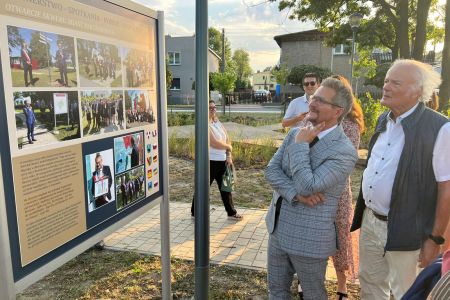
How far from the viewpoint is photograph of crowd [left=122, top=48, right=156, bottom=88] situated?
8.02ft

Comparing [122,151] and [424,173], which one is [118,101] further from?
[424,173]

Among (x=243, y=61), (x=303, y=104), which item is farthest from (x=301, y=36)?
(x=243, y=61)

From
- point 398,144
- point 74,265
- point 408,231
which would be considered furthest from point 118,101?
point 74,265

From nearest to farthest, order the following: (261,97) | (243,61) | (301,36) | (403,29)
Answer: (403,29)
(301,36)
(261,97)
(243,61)

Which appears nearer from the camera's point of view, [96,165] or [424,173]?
[96,165]

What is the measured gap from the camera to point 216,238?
4820 mm

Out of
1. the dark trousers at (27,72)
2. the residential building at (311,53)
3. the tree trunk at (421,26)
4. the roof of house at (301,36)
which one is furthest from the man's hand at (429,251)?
the roof of house at (301,36)

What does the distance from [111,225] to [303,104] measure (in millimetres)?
2754

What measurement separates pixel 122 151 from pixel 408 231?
1.96 meters

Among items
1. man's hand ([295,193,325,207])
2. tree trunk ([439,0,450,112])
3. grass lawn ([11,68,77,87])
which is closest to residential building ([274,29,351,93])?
tree trunk ([439,0,450,112])

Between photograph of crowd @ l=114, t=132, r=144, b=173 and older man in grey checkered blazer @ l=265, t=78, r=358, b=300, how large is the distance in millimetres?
954

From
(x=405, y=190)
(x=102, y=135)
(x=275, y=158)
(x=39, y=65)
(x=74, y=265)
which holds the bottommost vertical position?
(x=74, y=265)

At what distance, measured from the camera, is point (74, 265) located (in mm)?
4145

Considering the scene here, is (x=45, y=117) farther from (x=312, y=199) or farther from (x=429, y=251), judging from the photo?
(x=429, y=251)
